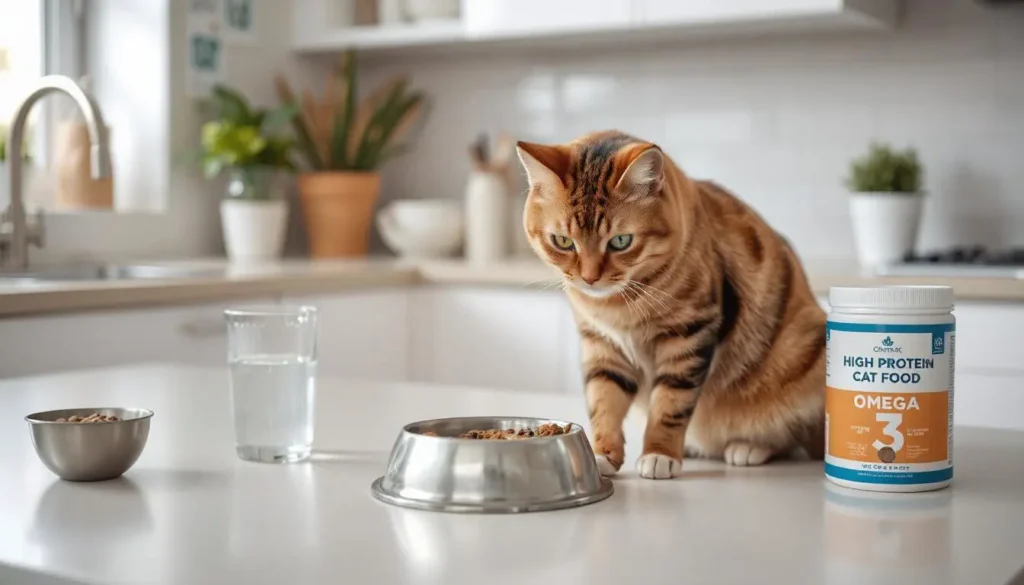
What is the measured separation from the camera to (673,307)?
0.96 m

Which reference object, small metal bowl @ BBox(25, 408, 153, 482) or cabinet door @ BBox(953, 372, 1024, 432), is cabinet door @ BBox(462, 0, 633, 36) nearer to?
cabinet door @ BBox(953, 372, 1024, 432)

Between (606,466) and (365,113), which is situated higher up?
(365,113)

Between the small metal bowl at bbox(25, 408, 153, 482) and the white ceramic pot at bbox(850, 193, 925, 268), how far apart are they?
2113mm

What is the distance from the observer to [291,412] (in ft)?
3.22

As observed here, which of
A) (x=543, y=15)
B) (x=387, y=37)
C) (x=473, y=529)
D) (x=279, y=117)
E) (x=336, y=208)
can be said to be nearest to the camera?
(x=473, y=529)

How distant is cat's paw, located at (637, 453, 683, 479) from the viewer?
93cm

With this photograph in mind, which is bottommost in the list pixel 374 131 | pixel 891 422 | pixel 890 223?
pixel 891 422

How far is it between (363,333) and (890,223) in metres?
1.25

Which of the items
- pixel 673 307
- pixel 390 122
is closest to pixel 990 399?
pixel 673 307

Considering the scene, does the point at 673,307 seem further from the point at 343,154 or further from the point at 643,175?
the point at 343,154

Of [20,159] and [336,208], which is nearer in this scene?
[20,159]

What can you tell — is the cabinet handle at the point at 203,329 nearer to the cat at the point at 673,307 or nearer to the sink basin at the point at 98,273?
the sink basin at the point at 98,273

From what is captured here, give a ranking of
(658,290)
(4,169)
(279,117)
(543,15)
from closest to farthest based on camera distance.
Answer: (658,290), (4,169), (543,15), (279,117)

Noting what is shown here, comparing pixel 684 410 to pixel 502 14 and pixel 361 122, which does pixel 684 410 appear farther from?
pixel 361 122
